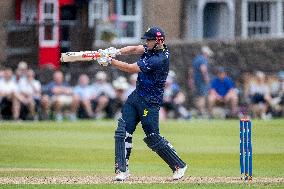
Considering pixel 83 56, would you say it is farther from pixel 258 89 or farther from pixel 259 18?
pixel 259 18

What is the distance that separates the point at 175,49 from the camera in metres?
39.8

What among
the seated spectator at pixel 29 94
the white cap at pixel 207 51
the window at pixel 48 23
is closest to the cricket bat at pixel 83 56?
the seated spectator at pixel 29 94

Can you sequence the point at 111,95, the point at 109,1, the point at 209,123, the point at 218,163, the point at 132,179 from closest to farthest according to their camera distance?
the point at 132,179, the point at 218,163, the point at 209,123, the point at 111,95, the point at 109,1

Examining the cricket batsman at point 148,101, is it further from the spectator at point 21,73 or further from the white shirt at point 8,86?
the spectator at point 21,73

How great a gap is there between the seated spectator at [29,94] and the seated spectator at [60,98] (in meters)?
0.32

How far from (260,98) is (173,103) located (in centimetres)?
274

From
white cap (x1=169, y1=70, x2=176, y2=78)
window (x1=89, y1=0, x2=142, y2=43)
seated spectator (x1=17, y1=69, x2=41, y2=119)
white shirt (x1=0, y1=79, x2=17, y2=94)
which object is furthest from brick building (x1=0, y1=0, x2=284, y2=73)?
white shirt (x1=0, y1=79, x2=17, y2=94)

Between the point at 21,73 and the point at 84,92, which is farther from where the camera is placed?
the point at 84,92

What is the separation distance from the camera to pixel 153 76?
17531 mm

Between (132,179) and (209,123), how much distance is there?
→ 14262mm

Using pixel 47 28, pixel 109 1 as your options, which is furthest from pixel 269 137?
pixel 109 1

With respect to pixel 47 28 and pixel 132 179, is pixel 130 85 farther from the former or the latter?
pixel 132 179

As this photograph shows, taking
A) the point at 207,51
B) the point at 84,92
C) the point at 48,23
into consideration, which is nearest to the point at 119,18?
the point at 48,23

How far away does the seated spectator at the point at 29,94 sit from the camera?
3331 centimetres
